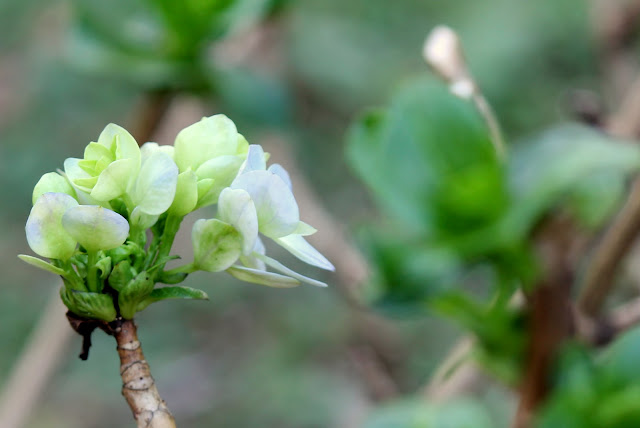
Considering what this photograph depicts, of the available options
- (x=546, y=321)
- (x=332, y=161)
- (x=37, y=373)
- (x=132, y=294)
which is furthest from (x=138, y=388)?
(x=332, y=161)

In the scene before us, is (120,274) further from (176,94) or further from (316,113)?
Answer: (316,113)

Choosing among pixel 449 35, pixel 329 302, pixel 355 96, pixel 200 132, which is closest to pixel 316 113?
pixel 355 96

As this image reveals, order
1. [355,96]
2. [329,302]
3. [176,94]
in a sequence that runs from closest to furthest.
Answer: [176,94], [329,302], [355,96]

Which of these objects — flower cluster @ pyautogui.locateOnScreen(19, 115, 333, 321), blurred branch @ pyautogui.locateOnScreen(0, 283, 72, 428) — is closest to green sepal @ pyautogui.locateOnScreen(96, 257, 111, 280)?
flower cluster @ pyautogui.locateOnScreen(19, 115, 333, 321)

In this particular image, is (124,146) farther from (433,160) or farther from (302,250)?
(433,160)

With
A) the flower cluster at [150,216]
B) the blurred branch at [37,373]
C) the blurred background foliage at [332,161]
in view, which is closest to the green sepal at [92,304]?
the flower cluster at [150,216]

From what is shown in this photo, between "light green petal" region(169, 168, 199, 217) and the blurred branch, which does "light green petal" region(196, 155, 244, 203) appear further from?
the blurred branch

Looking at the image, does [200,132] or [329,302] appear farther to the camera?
[329,302]
